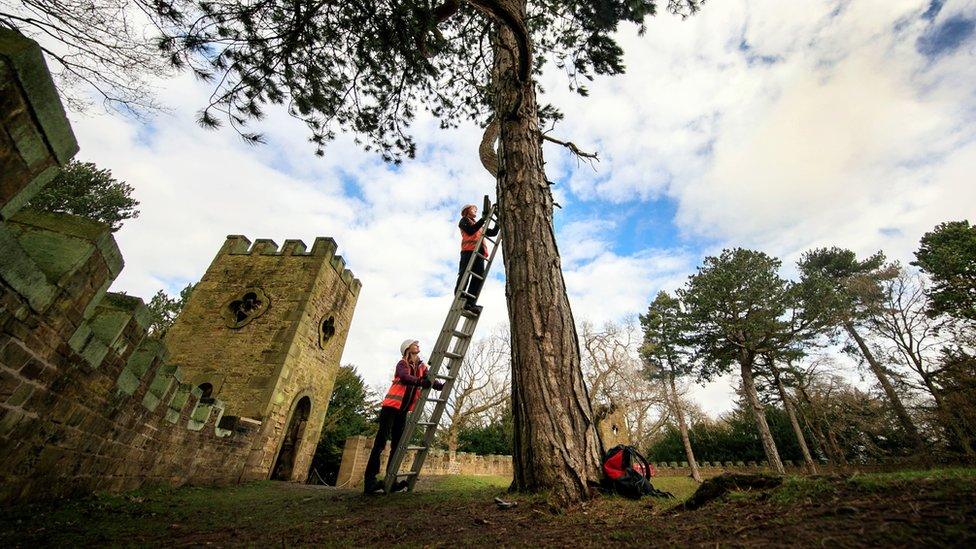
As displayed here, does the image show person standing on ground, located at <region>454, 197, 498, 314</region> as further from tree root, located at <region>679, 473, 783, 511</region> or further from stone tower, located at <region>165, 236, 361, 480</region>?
stone tower, located at <region>165, 236, 361, 480</region>

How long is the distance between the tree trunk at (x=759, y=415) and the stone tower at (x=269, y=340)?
19242 millimetres

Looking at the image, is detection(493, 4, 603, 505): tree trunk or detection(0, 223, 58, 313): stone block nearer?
detection(0, 223, 58, 313): stone block

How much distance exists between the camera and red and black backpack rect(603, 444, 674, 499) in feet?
9.09

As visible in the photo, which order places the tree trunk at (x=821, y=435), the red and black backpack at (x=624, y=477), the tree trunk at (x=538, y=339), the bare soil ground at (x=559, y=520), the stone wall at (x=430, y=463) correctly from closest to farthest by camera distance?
the bare soil ground at (x=559, y=520)
the red and black backpack at (x=624, y=477)
the tree trunk at (x=538, y=339)
the stone wall at (x=430, y=463)
the tree trunk at (x=821, y=435)

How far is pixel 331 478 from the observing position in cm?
1413

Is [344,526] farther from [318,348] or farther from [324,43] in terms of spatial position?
[318,348]

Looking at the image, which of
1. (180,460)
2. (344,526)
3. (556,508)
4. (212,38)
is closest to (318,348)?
(180,460)

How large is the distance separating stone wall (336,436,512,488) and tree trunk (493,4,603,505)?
6.55 meters

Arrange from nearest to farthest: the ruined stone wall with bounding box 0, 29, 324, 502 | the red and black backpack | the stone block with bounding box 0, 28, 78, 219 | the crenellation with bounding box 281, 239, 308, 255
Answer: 1. the stone block with bounding box 0, 28, 78, 219
2. the ruined stone wall with bounding box 0, 29, 324, 502
3. the red and black backpack
4. the crenellation with bounding box 281, 239, 308, 255

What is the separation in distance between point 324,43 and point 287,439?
9.15m

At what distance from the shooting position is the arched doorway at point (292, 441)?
899 cm

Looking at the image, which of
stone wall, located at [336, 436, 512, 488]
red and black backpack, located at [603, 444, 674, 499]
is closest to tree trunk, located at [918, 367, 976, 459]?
red and black backpack, located at [603, 444, 674, 499]

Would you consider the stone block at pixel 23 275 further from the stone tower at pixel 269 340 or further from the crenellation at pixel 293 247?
the crenellation at pixel 293 247

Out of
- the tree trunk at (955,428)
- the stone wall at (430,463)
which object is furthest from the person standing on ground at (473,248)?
the tree trunk at (955,428)
